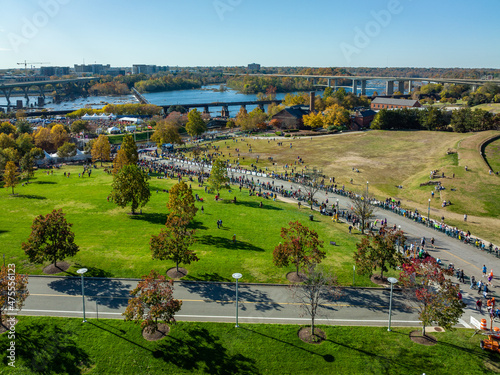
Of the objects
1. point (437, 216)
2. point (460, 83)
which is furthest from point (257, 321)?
point (460, 83)

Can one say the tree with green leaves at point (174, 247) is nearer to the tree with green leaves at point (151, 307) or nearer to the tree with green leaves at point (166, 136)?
the tree with green leaves at point (151, 307)

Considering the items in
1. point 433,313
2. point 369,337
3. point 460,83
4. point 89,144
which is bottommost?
point 369,337

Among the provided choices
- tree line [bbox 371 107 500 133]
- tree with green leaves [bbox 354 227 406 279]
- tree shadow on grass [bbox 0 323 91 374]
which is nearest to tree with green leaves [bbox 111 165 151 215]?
tree shadow on grass [bbox 0 323 91 374]

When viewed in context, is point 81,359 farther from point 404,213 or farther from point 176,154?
point 176,154

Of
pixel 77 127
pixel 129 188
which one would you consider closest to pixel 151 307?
pixel 129 188

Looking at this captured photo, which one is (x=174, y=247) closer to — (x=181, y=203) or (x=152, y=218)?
(x=181, y=203)

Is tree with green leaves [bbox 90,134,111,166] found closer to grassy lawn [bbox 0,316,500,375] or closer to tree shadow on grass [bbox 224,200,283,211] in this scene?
tree shadow on grass [bbox 224,200,283,211]

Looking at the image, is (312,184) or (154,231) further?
(312,184)

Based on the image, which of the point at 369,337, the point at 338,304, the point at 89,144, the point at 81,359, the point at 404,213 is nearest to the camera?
the point at 81,359
